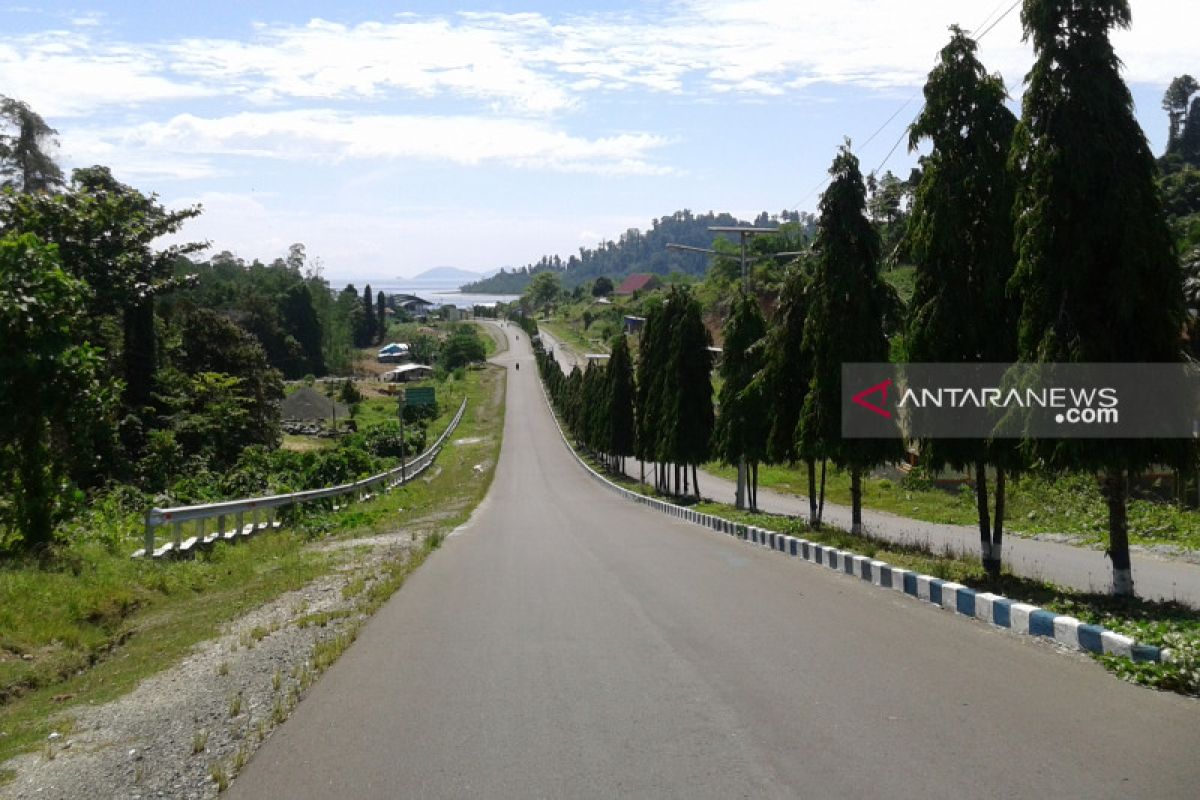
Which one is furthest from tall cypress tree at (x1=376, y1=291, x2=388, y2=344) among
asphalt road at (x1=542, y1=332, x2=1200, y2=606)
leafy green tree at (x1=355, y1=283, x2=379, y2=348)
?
asphalt road at (x1=542, y1=332, x2=1200, y2=606)

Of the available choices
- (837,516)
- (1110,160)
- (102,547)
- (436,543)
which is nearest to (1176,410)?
(1110,160)

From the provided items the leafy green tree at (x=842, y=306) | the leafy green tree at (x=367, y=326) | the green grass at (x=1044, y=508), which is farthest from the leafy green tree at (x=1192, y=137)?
the leafy green tree at (x=367, y=326)

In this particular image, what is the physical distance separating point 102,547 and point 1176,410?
50.7ft

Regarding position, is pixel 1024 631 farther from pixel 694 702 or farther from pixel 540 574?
pixel 540 574

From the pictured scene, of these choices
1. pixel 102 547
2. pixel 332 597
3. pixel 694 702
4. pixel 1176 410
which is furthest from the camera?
pixel 102 547

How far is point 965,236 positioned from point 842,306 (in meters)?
7.62

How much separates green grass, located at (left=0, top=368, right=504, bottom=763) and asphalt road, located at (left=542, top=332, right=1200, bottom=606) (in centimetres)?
1130

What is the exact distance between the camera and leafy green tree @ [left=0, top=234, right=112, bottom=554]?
47.0ft

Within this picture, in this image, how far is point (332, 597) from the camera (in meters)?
12.8

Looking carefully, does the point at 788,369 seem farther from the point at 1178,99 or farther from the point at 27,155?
the point at 1178,99

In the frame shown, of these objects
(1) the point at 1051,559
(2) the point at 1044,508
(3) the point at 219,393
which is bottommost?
(1) the point at 1051,559

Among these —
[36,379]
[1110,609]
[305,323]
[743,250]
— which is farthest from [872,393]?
[305,323]

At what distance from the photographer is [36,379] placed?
1453 cm

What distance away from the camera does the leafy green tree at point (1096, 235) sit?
11.4m
